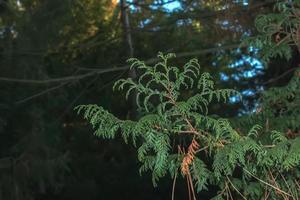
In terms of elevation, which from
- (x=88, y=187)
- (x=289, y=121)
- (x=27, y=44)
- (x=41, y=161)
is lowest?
(x=88, y=187)

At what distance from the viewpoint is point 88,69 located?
879 centimetres

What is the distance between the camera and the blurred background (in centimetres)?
880

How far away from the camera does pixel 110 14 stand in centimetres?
1581

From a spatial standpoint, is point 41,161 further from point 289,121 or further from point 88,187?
point 289,121

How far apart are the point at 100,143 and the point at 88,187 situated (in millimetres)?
2152

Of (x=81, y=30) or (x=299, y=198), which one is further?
A: (x=81, y=30)

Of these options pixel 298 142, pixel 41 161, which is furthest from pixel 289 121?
pixel 41 161

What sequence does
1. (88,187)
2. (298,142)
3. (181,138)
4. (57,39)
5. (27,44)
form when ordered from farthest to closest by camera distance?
1. (88,187)
2. (57,39)
3. (27,44)
4. (181,138)
5. (298,142)

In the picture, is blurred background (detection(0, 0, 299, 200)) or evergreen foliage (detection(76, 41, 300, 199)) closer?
evergreen foliage (detection(76, 41, 300, 199))

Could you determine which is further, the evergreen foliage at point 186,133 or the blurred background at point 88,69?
the blurred background at point 88,69

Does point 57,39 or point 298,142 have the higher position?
point 57,39

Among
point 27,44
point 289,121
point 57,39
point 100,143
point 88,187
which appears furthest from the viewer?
point 100,143

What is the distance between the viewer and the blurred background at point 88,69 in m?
8.80

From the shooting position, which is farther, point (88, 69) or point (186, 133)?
point (88, 69)
